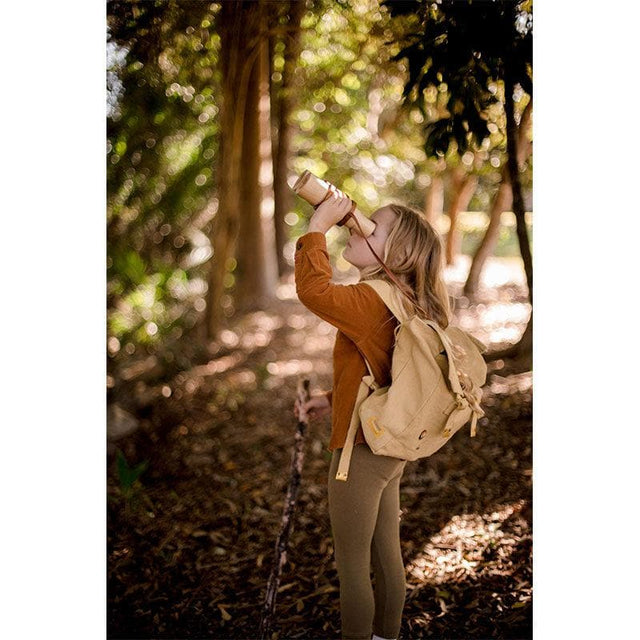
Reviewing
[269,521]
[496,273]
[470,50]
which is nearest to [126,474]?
[269,521]

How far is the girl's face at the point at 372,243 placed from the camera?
5.81 feet

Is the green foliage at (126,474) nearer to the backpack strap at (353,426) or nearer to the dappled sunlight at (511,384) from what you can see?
the backpack strap at (353,426)

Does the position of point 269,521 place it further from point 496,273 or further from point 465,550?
point 496,273

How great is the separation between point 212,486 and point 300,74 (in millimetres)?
2791

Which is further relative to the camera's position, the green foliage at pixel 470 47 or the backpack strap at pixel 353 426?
the green foliage at pixel 470 47

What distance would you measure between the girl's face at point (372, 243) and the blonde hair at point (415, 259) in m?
0.01

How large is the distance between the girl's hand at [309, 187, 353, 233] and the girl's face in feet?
0.27

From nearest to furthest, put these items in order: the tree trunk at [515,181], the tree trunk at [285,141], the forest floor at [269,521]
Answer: the tree trunk at [515,181] < the forest floor at [269,521] < the tree trunk at [285,141]

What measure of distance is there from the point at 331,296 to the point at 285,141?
5.88 m

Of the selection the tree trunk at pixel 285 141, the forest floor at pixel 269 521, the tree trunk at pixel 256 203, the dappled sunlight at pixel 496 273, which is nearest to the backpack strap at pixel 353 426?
the forest floor at pixel 269 521

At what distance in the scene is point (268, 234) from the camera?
695 cm
